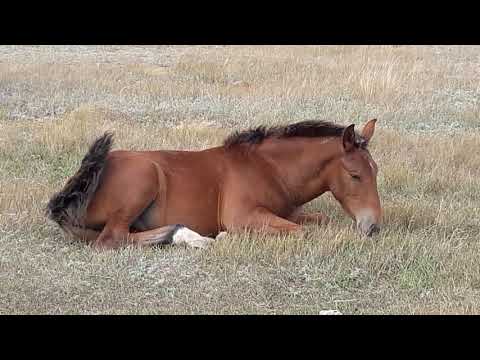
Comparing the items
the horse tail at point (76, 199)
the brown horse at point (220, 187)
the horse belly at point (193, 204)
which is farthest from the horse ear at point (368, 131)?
the horse tail at point (76, 199)

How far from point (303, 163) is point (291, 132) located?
1.27 ft

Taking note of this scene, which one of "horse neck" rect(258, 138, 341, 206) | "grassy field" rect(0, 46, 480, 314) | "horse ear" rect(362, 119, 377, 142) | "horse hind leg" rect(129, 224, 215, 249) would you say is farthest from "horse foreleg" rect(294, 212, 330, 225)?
"horse hind leg" rect(129, 224, 215, 249)

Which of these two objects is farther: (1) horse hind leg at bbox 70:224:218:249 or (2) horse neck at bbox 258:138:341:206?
(2) horse neck at bbox 258:138:341:206

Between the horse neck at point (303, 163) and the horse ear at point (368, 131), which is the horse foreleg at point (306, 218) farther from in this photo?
the horse ear at point (368, 131)

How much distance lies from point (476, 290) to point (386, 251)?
2.97 ft

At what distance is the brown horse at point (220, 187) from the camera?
788 centimetres

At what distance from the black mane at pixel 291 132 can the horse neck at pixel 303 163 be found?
0.07m

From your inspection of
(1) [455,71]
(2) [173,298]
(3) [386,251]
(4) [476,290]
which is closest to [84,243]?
(2) [173,298]

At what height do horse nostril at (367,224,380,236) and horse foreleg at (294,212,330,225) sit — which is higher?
horse nostril at (367,224,380,236)

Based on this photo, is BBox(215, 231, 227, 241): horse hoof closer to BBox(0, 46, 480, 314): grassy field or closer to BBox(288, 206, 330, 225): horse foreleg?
BBox(0, 46, 480, 314): grassy field

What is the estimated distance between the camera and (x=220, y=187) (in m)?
8.26

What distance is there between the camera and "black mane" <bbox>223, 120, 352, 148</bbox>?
8328 millimetres

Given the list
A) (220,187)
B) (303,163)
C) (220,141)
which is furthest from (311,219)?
(220,141)

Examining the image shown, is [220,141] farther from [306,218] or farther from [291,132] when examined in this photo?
[306,218]
